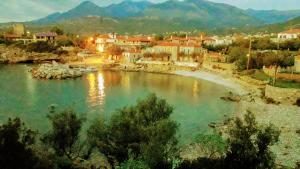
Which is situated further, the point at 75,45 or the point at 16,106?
the point at 75,45

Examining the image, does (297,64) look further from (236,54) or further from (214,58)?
(214,58)

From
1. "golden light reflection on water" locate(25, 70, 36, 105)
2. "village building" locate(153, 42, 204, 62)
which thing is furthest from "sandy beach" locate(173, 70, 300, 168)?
"golden light reflection on water" locate(25, 70, 36, 105)

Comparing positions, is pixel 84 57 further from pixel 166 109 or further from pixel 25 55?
pixel 166 109

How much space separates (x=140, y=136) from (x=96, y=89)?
38232 mm

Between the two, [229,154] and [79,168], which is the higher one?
[229,154]

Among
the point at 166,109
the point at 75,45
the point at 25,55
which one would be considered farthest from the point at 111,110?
the point at 75,45

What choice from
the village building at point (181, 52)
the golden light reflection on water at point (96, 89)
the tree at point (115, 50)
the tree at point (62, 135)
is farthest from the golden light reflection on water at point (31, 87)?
the village building at point (181, 52)

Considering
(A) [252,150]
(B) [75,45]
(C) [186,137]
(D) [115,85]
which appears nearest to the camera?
(A) [252,150]

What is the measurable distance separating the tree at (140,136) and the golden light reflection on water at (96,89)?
946 inches

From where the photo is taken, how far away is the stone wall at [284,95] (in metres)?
45.5

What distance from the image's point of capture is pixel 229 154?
18.8 m

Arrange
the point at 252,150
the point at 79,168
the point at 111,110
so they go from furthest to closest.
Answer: the point at 111,110 < the point at 79,168 < the point at 252,150

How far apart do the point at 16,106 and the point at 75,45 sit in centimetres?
7913

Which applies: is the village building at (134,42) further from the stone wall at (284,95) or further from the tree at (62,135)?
the tree at (62,135)
